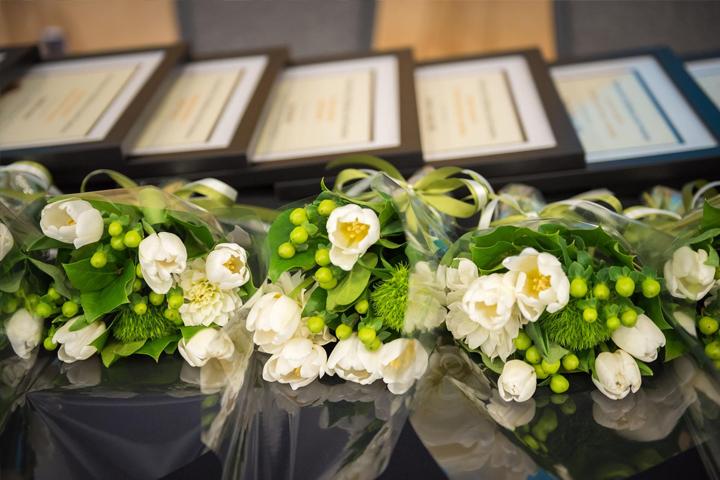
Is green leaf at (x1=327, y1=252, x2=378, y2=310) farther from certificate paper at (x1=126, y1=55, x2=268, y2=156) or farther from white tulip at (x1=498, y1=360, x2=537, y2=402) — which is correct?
certificate paper at (x1=126, y1=55, x2=268, y2=156)

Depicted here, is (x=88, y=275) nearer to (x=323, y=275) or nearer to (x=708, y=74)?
(x=323, y=275)

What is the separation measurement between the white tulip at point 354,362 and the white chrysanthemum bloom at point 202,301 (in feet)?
0.37

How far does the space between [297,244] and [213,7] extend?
53.8 inches

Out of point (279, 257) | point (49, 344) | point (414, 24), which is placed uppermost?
point (279, 257)

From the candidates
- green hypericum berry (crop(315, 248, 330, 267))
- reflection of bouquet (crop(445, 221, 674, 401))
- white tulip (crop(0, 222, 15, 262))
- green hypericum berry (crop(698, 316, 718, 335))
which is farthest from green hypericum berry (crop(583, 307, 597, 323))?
white tulip (crop(0, 222, 15, 262))

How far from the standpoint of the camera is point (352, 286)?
0.62 m

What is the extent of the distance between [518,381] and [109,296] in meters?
0.38

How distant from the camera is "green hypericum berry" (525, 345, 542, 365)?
0.60 meters

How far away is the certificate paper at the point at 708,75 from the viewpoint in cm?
109

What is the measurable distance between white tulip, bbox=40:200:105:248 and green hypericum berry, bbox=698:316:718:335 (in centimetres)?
54

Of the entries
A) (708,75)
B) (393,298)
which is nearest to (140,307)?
(393,298)

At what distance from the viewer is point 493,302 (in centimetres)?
56

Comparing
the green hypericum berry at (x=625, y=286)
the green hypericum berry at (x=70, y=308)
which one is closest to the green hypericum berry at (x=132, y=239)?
the green hypericum berry at (x=70, y=308)

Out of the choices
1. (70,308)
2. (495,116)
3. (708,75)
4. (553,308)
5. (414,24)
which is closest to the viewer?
(553,308)
